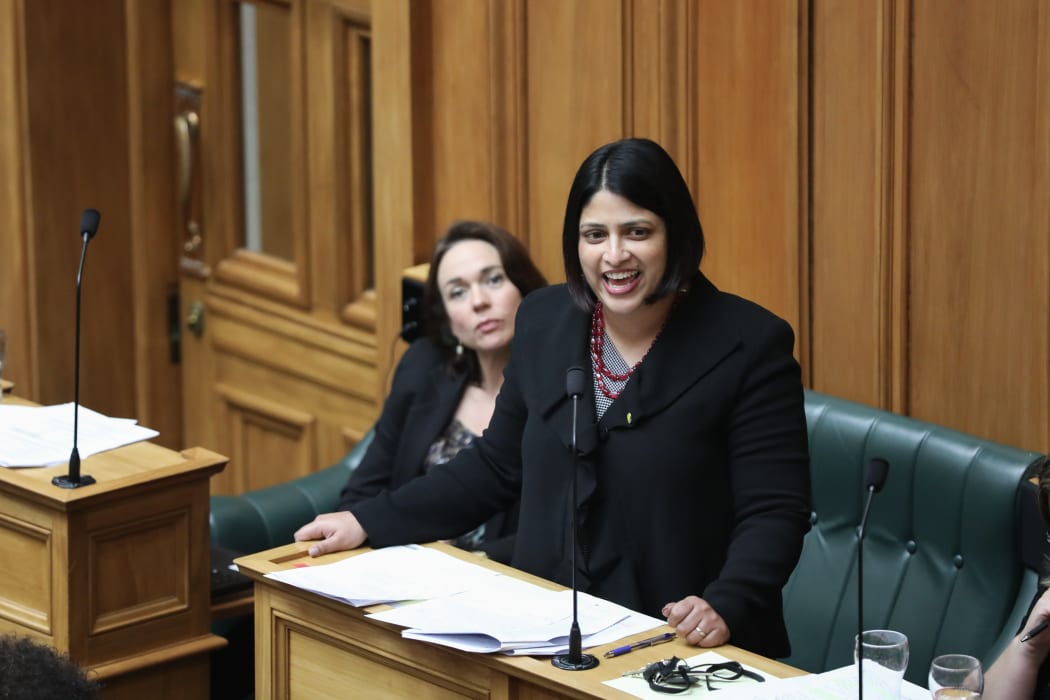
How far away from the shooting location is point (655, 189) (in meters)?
2.62

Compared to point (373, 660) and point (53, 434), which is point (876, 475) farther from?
point (53, 434)

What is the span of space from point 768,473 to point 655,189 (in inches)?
17.9

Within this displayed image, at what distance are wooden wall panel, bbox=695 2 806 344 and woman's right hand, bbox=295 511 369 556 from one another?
1.19 m

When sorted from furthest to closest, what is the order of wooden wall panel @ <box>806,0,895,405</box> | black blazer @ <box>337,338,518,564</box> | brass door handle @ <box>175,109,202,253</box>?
brass door handle @ <box>175,109,202,253</box> → black blazer @ <box>337,338,518,564</box> → wooden wall panel @ <box>806,0,895,405</box>

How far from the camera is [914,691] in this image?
2.23 metres

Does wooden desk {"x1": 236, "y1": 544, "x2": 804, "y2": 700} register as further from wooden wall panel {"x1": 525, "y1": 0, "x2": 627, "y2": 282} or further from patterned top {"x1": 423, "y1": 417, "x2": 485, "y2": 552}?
wooden wall panel {"x1": 525, "y1": 0, "x2": 627, "y2": 282}

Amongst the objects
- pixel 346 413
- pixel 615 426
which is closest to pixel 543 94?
pixel 346 413

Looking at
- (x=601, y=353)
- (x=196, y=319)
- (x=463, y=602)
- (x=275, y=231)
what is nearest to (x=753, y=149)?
(x=601, y=353)

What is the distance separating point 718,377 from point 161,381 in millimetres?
3319

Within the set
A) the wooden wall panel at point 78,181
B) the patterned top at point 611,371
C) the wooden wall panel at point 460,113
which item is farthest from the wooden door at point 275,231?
the patterned top at point 611,371

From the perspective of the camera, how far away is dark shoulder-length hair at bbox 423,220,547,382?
3658 millimetres

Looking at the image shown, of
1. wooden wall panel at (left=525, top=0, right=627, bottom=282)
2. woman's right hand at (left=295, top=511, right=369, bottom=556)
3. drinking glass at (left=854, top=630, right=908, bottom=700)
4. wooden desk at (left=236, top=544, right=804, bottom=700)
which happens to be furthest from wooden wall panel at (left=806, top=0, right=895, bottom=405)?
drinking glass at (left=854, top=630, right=908, bottom=700)

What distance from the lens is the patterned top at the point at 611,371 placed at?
8.80ft

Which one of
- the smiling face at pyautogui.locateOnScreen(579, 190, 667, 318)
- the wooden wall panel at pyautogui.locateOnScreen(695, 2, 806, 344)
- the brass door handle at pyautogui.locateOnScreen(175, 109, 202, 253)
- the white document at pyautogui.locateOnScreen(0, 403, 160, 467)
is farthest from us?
the brass door handle at pyautogui.locateOnScreen(175, 109, 202, 253)
